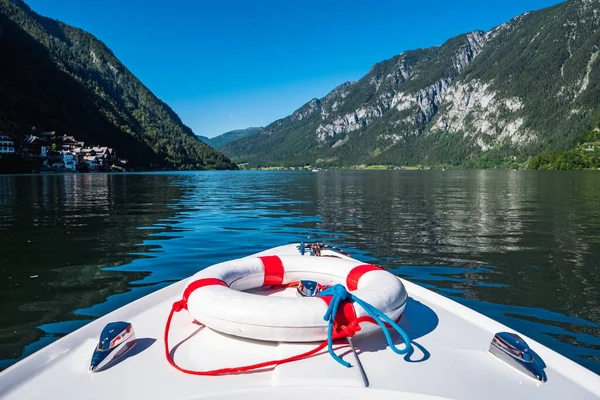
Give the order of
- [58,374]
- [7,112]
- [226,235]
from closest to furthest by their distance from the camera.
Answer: [58,374] < [226,235] < [7,112]

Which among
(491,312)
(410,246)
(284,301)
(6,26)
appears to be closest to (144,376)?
(284,301)

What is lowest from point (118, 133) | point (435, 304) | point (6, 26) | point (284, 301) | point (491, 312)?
point (491, 312)

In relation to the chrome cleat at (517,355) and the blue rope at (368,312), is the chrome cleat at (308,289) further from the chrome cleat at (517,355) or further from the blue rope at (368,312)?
the chrome cleat at (517,355)

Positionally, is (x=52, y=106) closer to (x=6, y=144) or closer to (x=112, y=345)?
(x=6, y=144)

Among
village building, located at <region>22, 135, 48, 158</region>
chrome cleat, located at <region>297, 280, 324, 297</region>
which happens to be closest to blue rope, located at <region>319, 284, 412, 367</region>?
chrome cleat, located at <region>297, 280, 324, 297</region>

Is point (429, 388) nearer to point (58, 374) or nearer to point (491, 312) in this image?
point (58, 374)

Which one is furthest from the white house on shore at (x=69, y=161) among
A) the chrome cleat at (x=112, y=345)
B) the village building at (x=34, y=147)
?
the chrome cleat at (x=112, y=345)

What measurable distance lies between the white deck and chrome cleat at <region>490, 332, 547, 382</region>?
58mm

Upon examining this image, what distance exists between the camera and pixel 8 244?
1139 centimetres

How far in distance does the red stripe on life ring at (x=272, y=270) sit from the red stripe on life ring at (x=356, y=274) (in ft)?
2.98

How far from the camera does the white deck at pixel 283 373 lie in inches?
106

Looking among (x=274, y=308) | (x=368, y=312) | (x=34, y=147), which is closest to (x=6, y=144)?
(x=34, y=147)

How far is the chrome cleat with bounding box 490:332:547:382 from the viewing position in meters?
2.97

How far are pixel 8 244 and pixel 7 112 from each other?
117 metres
